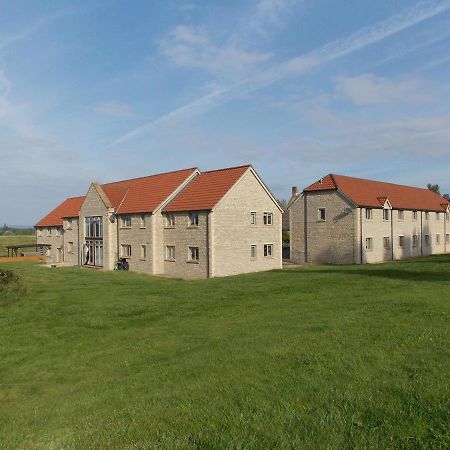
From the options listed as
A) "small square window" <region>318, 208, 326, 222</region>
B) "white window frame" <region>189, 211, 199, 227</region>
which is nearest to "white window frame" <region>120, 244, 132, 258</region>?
"white window frame" <region>189, 211, 199, 227</region>

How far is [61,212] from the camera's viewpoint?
193 feet

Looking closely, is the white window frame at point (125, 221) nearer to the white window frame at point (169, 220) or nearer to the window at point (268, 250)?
the white window frame at point (169, 220)

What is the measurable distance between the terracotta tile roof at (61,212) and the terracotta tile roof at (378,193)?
31059mm

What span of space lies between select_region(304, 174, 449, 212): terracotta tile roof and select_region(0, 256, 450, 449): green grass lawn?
26.0 meters

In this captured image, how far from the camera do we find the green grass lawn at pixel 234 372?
666 centimetres

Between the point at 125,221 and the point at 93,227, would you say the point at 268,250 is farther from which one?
the point at 93,227

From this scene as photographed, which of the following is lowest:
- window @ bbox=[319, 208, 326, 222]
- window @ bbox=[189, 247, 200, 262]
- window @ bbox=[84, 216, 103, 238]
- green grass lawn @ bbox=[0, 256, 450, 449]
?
green grass lawn @ bbox=[0, 256, 450, 449]

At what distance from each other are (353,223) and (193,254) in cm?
1744

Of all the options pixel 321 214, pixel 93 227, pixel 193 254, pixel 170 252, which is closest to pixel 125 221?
pixel 93 227

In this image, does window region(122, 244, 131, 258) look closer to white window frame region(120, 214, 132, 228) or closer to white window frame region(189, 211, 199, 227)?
white window frame region(120, 214, 132, 228)

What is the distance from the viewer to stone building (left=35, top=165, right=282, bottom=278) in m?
34.9

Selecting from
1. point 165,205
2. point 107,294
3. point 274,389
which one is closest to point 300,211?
point 165,205

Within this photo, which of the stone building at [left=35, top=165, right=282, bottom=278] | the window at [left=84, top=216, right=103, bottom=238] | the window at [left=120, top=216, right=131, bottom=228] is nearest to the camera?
the stone building at [left=35, top=165, right=282, bottom=278]

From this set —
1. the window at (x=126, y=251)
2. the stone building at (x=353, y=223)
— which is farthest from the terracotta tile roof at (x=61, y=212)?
the stone building at (x=353, y=223)
